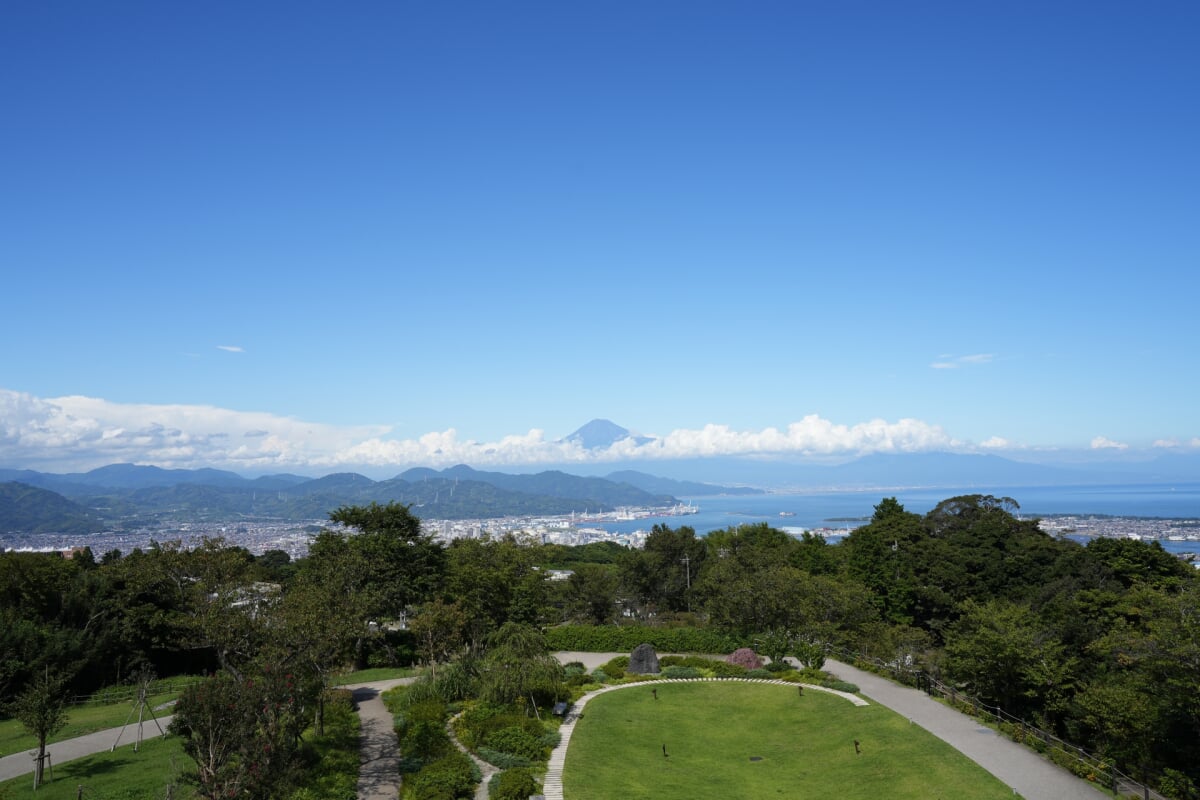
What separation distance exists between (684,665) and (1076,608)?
18.1m

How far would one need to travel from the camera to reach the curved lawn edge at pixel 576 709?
694 inches

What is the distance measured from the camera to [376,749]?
2077 cm

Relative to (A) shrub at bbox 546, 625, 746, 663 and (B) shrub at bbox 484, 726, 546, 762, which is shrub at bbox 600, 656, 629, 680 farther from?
(B) shrub at bbox 484, 726, 546, 762

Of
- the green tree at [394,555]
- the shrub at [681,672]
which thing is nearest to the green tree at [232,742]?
the green tree at [394,555]

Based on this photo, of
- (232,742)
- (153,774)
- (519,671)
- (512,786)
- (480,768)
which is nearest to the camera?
(232,742)

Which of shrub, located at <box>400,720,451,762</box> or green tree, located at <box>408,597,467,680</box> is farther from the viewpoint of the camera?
green tree, located at <box>408,597,467,680</box>

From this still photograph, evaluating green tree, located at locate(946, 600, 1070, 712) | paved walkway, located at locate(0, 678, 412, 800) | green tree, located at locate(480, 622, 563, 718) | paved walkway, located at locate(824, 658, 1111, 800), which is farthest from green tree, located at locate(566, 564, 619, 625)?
green tree, located at locate(946, 600, 1070, 712)

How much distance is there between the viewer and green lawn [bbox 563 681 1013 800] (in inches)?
700

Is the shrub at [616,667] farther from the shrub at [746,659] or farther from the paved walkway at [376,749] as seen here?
the paved walkway at [376,749]

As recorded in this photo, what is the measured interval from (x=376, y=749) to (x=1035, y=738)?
64.8 ft

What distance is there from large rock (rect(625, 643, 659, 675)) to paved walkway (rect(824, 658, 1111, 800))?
9.08 metres

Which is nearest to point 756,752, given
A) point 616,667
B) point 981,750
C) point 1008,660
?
point 981,750

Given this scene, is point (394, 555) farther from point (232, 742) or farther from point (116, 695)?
point (232, 742)

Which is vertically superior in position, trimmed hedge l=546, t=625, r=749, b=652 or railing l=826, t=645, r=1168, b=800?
railing l=826, t=645, r=1168, b=800
